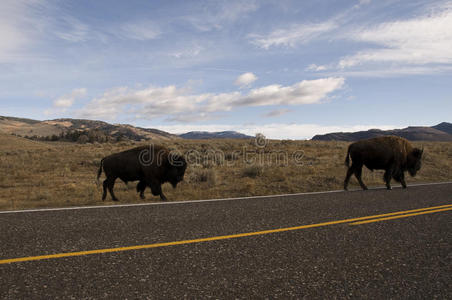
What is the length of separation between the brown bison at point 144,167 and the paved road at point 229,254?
8.00ft

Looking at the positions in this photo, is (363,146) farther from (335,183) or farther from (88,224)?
(88,224)

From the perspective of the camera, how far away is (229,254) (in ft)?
13.3

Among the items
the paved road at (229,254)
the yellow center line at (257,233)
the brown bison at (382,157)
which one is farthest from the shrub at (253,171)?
the yellow center line at (257,233)

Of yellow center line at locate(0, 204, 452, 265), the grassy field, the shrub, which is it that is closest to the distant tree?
the grassy field

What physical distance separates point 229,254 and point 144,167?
19.3 feet

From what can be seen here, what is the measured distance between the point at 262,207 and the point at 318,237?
2.57 m

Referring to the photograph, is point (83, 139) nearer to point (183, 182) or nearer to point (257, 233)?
point (183, 182)

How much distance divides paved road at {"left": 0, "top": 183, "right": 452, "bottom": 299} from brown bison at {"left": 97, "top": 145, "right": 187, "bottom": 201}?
244cm

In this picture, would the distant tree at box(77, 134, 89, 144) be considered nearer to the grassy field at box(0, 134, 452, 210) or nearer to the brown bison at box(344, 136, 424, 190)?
the grassy field at box(0, 134, 452, 210)

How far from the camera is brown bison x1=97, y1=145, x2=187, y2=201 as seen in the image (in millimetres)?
9258

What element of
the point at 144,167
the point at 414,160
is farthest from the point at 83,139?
the point at 414,160

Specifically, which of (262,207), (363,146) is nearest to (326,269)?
(262,207)

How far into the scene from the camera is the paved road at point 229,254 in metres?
3.08

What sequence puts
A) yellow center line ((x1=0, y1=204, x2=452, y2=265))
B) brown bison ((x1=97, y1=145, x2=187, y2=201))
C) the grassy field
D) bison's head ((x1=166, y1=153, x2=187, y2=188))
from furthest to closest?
the grassy field < bison's head ((x1=166, y1=153, x2=187, y2=188)) < brown bison ((x1=97, y1=145, x2=187, y2=201)) < yellow center line ((x1=0, y1=204, x2=452, y2=265))
